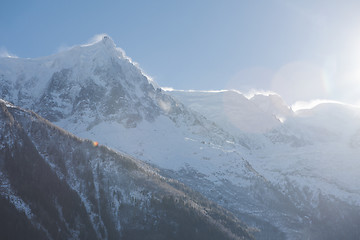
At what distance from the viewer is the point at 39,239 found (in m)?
Answer: 132

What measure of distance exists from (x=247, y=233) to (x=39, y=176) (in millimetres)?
95547

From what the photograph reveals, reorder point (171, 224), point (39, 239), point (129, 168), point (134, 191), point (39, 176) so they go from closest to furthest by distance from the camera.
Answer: point (39, 239), point (39, 176), point (171, 224), point (134, 191), point (129, 168)

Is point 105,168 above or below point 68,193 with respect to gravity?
above

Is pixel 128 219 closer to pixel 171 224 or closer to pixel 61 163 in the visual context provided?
pixel 171 224

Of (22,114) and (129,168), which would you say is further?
(129,168)

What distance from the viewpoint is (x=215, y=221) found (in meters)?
178

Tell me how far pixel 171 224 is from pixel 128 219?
17654mm

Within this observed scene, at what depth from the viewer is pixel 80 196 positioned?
16462 cm

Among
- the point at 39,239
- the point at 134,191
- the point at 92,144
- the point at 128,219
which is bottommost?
the point at 39,239

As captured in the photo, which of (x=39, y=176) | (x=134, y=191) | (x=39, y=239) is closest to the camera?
(x=39, y=239)

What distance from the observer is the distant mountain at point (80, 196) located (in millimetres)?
140375

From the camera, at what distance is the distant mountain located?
140m

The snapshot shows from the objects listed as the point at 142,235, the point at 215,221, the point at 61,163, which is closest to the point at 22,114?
the point at 61,163

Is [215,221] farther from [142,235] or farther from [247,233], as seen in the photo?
[142,235]
